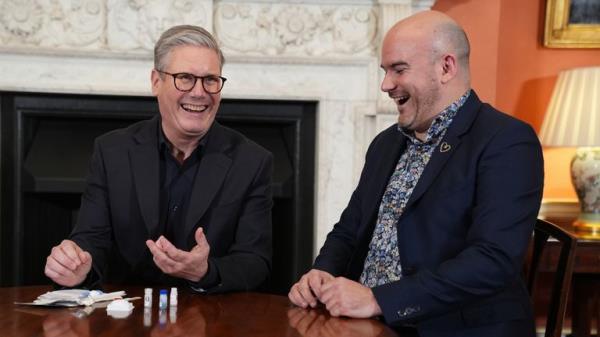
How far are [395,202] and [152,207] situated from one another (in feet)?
2.33

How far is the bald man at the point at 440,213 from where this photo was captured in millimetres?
1738

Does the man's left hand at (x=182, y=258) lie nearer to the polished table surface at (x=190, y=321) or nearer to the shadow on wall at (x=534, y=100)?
the polished table surface at (x=190, y=321)

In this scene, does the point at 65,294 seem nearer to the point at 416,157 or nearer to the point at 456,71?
the point at 416,157

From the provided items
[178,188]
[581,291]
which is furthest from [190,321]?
[581,291]

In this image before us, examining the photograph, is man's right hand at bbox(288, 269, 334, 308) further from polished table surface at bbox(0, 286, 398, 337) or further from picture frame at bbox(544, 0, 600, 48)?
picture frame at bbox(544, 0, 600, 48)

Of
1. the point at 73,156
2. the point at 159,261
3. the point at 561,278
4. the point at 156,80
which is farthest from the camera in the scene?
the point at 73,156

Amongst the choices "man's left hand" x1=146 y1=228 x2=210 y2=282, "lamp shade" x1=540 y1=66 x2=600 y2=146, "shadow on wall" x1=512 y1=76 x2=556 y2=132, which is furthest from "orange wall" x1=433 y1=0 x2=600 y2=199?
"man's left hand" x1=146 y1=228 x2=210 y2=282

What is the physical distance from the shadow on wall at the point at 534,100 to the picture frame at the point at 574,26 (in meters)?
0.19

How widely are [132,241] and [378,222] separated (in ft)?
2.43

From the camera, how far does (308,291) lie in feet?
5.95

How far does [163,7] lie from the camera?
10.8 ft

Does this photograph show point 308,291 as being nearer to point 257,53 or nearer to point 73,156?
point 257,53

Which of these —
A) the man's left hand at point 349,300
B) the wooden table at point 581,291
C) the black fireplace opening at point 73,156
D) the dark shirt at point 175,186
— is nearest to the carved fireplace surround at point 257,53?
the black fireplace opening at point 73,156

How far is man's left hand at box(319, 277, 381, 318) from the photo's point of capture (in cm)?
171
